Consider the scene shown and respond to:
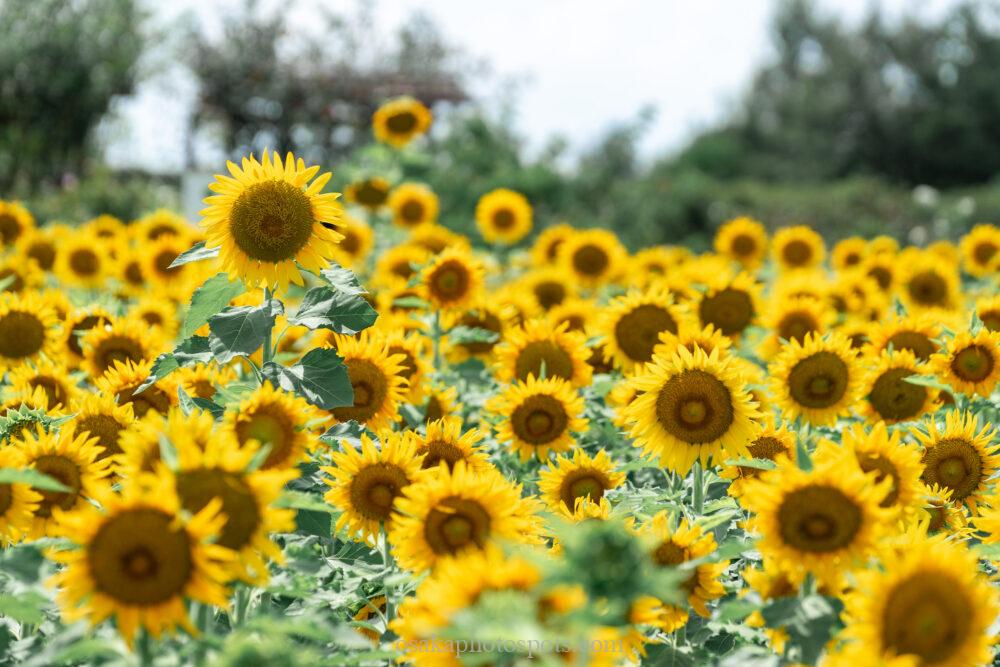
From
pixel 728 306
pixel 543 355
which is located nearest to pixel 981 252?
pixel 728 306

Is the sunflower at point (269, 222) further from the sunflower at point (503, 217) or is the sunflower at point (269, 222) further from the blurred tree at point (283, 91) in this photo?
the blurred tree at point (283, 91)

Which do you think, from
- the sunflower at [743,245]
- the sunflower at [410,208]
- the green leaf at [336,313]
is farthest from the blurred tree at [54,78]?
the green leaf at [336,313]

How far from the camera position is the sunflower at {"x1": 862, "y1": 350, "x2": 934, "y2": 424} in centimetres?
355

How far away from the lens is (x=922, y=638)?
6.06ft

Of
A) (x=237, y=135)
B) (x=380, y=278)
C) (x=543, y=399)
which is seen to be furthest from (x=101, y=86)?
(x=543, y=399)

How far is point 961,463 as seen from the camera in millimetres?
3006

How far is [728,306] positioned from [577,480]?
1.76 metres

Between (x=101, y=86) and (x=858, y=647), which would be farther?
(x=101, y=86)

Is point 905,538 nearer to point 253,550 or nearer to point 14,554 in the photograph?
point 253,550

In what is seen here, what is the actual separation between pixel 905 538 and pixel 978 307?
2261 mm

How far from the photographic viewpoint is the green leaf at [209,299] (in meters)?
2.80

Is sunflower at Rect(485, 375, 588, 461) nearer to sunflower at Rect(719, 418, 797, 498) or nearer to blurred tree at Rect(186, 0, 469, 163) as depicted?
sunflower at Rect(719, 418, 797, 498)

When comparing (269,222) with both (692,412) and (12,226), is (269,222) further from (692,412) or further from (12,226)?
(12,226)

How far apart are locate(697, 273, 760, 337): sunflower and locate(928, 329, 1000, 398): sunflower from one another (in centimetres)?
117
